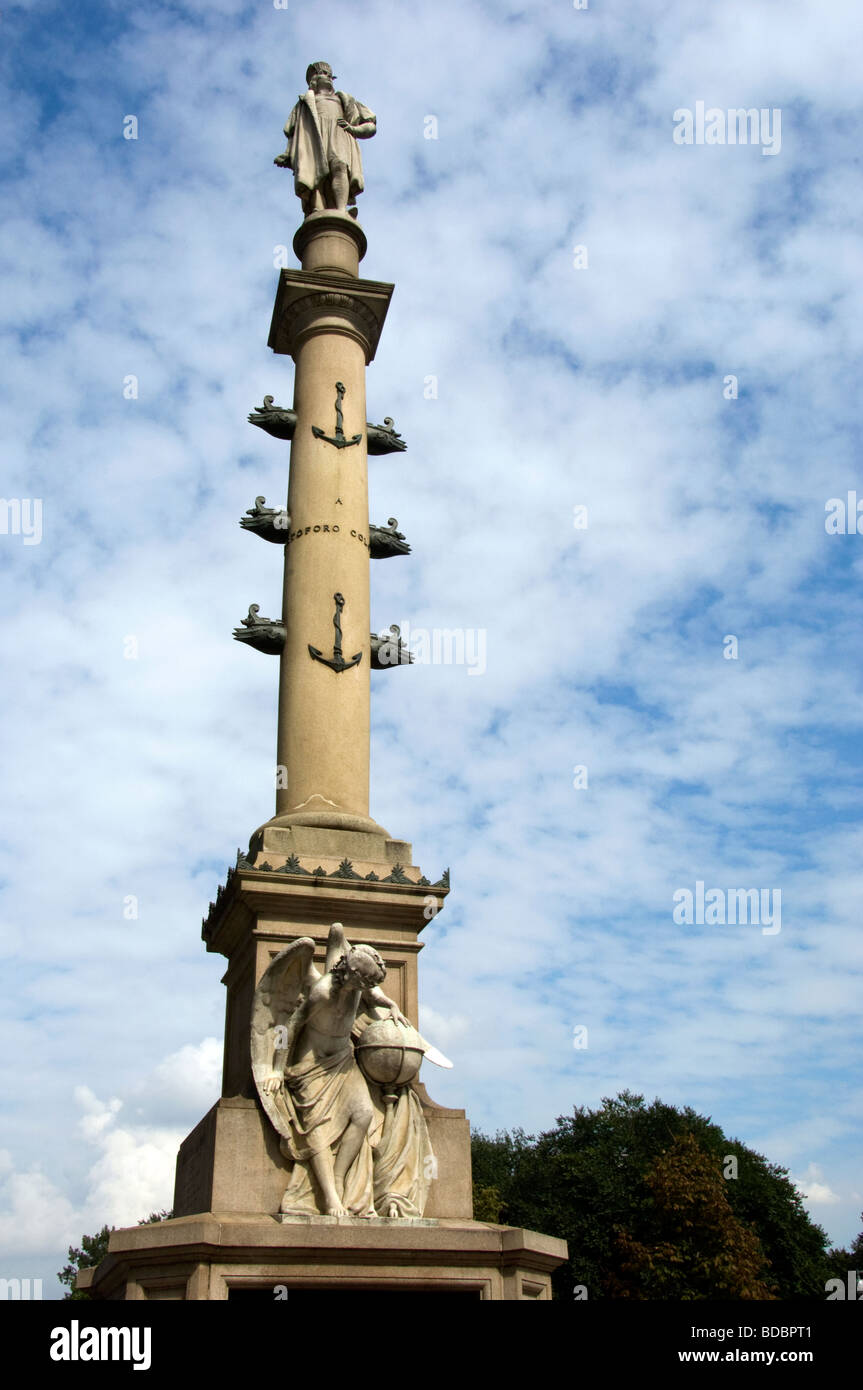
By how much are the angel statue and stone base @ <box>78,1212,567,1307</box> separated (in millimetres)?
414

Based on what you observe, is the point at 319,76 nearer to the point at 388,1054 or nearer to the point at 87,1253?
the point at 388,1054

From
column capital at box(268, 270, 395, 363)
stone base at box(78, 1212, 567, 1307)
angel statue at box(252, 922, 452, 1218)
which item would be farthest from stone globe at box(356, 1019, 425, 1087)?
column capital at box(268, 270, 395, 363)

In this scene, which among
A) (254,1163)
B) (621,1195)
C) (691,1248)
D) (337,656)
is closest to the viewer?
(254,1163)

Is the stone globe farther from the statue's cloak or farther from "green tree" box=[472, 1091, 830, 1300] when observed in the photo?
"green tree" box=[472, 1091, 830, 1300]

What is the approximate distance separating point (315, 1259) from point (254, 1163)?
43.7 inches

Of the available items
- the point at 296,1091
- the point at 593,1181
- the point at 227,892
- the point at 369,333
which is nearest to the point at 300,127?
the point at 369,333

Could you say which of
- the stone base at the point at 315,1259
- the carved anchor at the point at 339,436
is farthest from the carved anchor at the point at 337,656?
the stone base at the point at 315,1259

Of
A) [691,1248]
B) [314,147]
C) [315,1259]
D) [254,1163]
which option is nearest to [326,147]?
[314,147]

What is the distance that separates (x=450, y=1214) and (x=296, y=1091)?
1.89 metres

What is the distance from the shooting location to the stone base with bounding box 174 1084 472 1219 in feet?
36.6

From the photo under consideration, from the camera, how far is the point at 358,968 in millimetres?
11320

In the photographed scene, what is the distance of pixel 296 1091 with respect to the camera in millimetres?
11586
